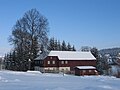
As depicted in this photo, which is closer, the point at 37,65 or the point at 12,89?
the point at 12,89

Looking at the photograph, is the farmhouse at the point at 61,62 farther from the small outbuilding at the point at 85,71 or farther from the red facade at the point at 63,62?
the small outbuilding at the point at 85,71

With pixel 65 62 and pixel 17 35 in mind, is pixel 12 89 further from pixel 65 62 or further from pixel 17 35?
pixel 65 62

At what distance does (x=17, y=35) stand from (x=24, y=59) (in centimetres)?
672

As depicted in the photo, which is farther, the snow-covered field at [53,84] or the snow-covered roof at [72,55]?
the snow-covered roof at [72,55]

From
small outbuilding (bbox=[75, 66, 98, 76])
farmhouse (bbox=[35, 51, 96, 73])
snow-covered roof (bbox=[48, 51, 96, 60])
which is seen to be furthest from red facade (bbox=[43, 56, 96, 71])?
small outbuilding (bbox=[75, 66, 98, 76])

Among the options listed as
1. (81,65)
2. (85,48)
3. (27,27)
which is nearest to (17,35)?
(27,27)

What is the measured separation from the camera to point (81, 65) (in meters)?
72.0

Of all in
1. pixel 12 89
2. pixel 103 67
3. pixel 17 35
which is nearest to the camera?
pixel 12 89

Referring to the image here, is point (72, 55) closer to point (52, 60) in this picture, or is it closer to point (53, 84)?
point (52, 60)

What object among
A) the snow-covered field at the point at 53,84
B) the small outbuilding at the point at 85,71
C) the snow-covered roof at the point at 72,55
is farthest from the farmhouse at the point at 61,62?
the snow-covered field at the point at 53,84

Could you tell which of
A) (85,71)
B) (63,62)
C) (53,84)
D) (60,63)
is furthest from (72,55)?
(53,84)

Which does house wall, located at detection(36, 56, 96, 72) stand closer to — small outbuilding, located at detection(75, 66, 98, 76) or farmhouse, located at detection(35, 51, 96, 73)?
farmhouse, located at detection(35, 51, 96, 73)

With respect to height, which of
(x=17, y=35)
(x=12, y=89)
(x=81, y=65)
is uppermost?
(x=17, y=35)

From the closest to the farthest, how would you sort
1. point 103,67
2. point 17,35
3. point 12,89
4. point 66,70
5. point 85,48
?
point 12,89
point 17,35
point 66,70
point 103,67
point 85,48
